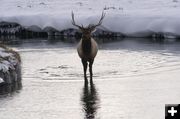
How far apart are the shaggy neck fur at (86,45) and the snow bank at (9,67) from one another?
6.95ft

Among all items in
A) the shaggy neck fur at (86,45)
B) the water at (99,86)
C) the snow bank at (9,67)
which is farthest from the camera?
the shaggy neck fur at (86,45)

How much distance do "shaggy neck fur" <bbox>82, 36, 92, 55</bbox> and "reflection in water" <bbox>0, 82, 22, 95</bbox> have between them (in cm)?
224

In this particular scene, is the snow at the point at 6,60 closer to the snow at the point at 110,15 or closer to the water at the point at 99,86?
the water at the point at 99,86

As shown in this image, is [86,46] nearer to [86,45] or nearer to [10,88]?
[86,45]

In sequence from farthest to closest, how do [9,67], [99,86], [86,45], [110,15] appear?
[110,15]
[86,45]
[9,67]
[99,86]

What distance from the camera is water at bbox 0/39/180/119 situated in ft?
38.5

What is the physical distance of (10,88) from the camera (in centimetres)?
1470

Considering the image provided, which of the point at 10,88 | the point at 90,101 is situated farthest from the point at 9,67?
the point at 90,101

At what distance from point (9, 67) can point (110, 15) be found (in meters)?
16.5

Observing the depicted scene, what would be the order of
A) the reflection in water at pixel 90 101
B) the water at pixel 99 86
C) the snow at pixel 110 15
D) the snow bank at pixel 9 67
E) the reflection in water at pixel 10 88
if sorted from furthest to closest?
the snow at pixel 110 15 < the snow bank at pixel 9 67 < the reflection in water at pixel 10 88 < the water at pixel 99 86 < the reflection in water at pixel 90 101

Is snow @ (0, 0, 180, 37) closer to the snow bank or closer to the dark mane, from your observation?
the dark mane

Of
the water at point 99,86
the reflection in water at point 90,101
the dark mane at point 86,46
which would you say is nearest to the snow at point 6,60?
the water at point 99,86

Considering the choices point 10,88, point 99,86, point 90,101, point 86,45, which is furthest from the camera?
point 86,45

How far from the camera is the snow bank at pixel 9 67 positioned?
1508 cm
